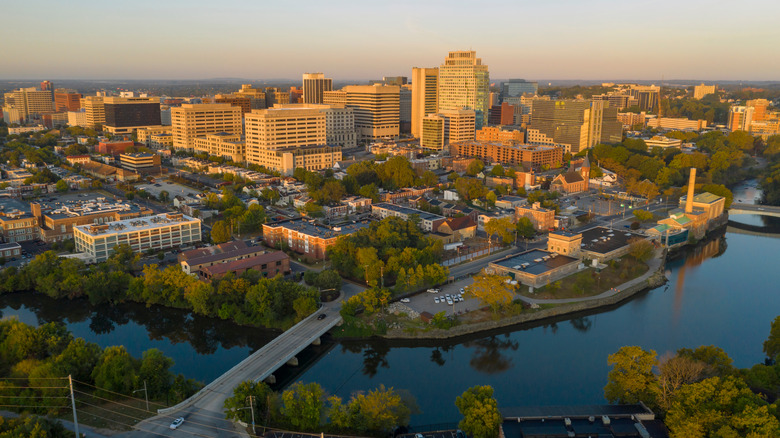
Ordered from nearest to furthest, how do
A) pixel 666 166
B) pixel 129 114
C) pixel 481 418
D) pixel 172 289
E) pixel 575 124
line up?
1. pixel 481 418
2. pixel 172 289
3. pixel 666 166
4. pixel 575 124
5. pixel 129 114

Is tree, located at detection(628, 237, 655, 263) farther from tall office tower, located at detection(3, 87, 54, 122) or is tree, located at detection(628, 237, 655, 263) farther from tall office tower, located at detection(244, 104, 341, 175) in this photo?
tall office tower, located at detection(3, 87, 54, 122)

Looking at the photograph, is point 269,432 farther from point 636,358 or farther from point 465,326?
point 636,358

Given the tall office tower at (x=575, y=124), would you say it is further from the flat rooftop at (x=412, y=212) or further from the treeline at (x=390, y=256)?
the treeline at (x=390, y=256)

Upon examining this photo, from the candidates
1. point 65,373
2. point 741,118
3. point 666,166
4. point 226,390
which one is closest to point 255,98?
point 666,166

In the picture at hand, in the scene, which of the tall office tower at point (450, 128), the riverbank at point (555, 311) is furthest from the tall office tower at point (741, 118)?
the riverbank at point (555, 311)

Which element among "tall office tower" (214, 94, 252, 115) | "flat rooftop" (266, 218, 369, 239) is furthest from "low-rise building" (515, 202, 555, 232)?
"tall office tower" (214, 94, 252, 115)

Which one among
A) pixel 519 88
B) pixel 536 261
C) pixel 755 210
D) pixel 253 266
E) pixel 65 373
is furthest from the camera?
pixel 519 88

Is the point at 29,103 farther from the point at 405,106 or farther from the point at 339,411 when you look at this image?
the point at 339,411

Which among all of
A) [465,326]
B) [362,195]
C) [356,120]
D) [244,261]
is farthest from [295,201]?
[356,120]
